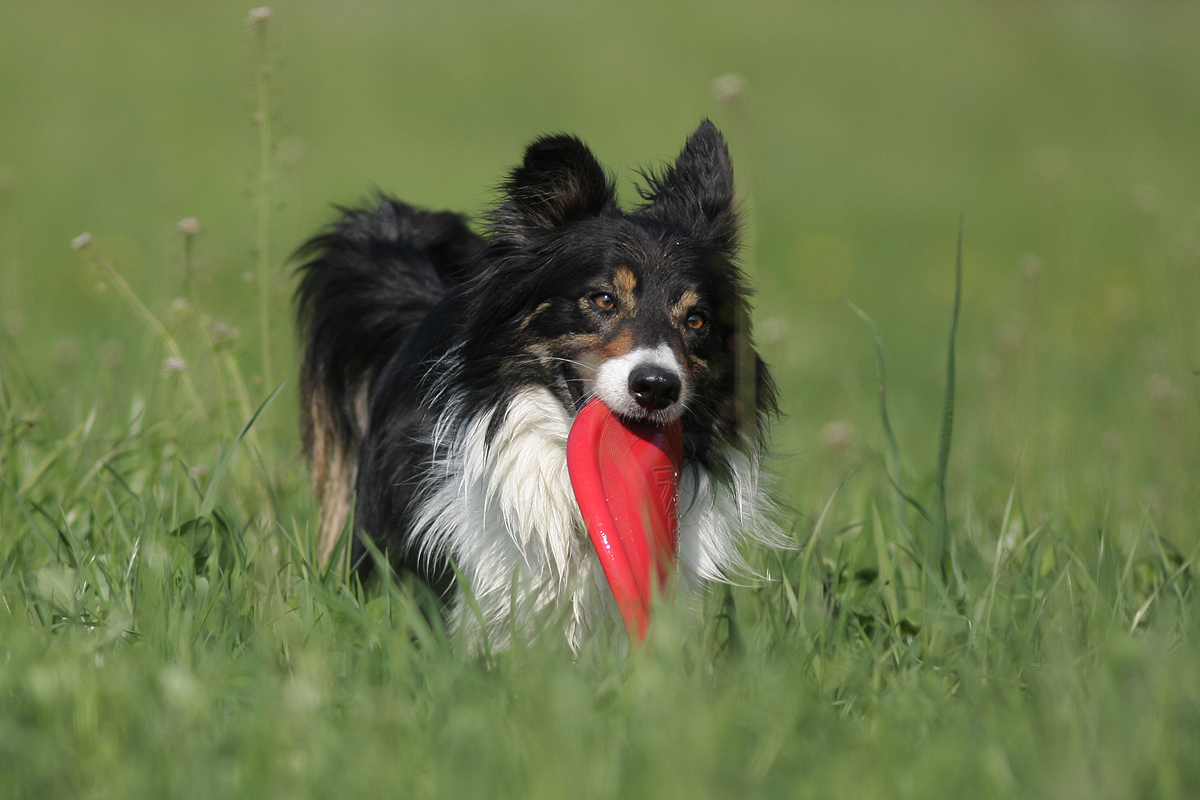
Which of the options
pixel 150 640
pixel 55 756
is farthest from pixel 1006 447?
pixel 55 756

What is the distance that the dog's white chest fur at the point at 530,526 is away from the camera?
3.29m

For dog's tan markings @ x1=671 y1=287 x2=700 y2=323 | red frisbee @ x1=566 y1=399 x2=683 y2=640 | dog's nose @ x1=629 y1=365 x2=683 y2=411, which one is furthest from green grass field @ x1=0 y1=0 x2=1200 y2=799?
dog's nose @ x1=629 y1=365 x2=683 y2=411

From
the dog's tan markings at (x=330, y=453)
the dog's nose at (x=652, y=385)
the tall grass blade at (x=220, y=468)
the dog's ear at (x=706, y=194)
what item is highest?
the dog's ear at (x=706, y=194)

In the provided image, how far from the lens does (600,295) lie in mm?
3355

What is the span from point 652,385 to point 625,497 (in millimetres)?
334

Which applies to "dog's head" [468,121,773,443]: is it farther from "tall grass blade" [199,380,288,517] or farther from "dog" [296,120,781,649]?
"tall grass blade" [199,380,288,517]

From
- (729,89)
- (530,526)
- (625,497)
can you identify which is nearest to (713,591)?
(625,497)

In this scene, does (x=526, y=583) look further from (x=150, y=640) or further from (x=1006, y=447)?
(x=1006, y=447)

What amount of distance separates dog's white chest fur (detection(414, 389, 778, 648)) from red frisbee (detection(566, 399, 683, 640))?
19 cm

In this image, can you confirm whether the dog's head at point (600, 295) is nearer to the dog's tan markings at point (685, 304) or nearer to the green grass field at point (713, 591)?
the dog's tan markings at point (685, 304)

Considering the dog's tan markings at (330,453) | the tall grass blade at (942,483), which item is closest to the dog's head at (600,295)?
the tall grass blade at (942,483)

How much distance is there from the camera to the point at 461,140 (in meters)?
15.9

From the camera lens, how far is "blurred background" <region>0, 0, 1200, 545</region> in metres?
4.96

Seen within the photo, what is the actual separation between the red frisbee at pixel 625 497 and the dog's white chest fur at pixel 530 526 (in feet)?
0.61
